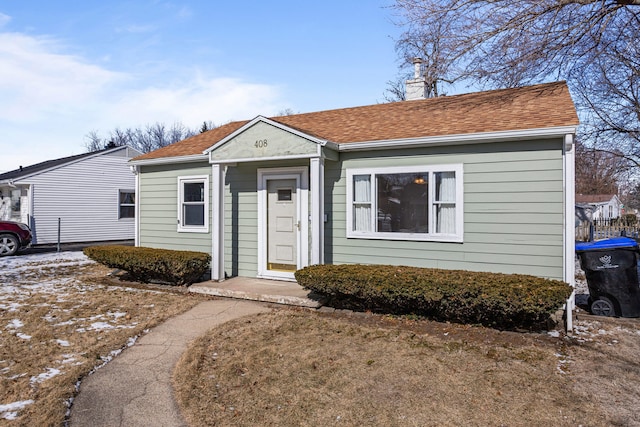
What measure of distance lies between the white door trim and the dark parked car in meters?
10.8

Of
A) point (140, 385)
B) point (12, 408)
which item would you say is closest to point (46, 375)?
point (12, 408)

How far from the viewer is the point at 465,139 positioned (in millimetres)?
6438

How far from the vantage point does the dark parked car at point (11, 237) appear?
13.8m

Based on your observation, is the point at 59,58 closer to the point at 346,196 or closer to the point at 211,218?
the point at 211,218

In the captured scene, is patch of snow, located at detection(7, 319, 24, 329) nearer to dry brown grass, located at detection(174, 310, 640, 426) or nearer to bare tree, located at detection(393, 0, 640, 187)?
dry brown grass, located at detection(174, 310, 640, 426)

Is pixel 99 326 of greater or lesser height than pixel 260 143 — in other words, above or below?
below

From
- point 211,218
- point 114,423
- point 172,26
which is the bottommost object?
point 114,423

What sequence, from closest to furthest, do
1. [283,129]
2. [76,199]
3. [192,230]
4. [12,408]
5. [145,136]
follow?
[12,408] < [283,129] < [192,230] < [76,199] < [145,136]

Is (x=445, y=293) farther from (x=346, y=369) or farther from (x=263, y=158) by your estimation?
(x=263, y=158)

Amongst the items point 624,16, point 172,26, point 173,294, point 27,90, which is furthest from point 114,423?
point 27,90

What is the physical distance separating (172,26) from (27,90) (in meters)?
6.89

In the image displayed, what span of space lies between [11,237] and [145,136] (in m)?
37.4

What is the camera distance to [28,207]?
16.7m

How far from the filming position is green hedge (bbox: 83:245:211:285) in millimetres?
7910
